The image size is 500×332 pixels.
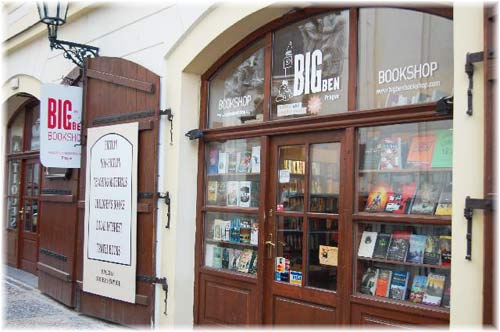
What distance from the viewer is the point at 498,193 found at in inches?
131

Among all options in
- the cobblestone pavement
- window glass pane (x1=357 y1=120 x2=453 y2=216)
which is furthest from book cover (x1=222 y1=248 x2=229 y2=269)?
window glass pane (x1=357 y1=120 x2=453 y2=216)

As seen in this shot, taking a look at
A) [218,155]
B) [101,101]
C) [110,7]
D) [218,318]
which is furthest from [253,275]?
[110,7]

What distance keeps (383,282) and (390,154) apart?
0.99m

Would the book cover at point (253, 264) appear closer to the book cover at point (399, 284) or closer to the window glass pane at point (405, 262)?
the window glass pane at point (405, 262)

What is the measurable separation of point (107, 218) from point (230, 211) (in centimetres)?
161

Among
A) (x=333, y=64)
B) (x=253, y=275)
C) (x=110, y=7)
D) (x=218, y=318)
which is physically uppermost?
(x=110, y=7)

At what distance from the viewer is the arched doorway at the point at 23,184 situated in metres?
9.98

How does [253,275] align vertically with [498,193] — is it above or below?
below

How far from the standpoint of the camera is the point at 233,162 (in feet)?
18.8

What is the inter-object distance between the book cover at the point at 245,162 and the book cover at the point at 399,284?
73.0 inches

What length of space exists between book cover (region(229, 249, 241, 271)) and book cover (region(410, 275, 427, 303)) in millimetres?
1933

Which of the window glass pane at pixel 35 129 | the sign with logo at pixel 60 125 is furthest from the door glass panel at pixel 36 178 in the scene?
the sign with logo at pixel 60 125

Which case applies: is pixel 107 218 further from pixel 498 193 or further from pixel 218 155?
pixel 498 193

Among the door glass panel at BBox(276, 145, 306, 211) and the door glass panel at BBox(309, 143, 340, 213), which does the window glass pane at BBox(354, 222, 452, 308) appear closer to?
the door glass panel at BBox(309, 143, 340, 213)
